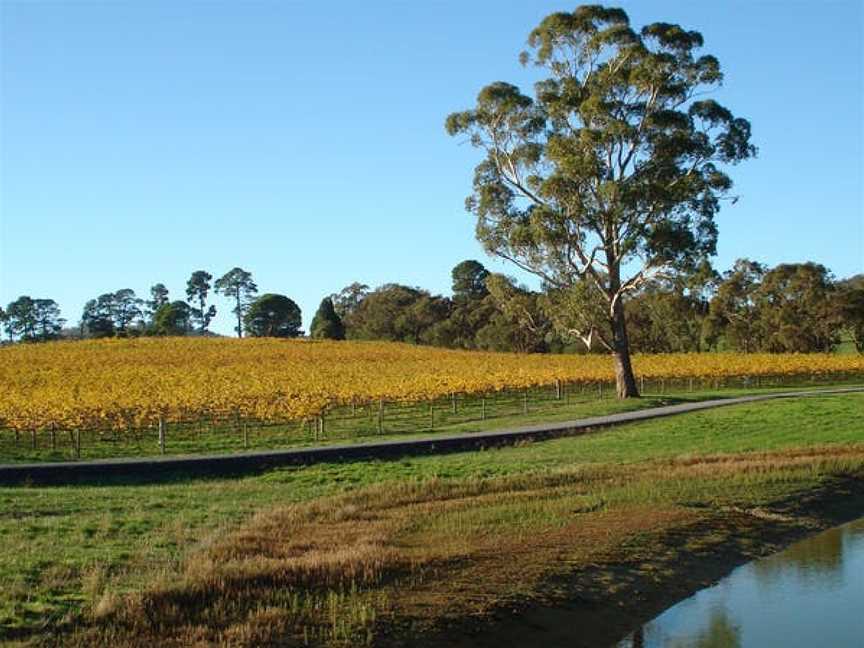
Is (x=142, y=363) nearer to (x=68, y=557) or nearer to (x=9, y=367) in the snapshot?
(x=9, y=367)

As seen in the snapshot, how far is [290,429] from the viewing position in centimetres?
3672

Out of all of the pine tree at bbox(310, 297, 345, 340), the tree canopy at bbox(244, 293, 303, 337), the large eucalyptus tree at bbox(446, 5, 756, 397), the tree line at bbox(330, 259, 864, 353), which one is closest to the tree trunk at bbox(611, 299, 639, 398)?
the large eucalyptus tree at bbox(446, 5, 756, 397)

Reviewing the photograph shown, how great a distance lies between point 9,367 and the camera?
6012 centimetres

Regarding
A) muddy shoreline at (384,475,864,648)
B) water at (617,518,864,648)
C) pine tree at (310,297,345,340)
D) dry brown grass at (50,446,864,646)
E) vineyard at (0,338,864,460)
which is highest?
pine tree at (310,297,345,340)

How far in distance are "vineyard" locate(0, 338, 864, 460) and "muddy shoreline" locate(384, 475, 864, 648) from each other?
18976mm

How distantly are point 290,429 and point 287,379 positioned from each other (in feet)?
50.5

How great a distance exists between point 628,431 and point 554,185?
12.1 meters

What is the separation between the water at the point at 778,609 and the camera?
1255cm

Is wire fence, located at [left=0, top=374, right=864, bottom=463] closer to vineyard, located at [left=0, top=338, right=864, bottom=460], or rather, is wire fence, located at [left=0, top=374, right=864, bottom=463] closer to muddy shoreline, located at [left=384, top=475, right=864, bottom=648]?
vineyard, located at [left=0, top=338, right=864, bottom=460]

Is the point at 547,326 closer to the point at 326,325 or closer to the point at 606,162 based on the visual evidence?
the point at 606,162

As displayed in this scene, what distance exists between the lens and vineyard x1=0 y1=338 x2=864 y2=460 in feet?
118

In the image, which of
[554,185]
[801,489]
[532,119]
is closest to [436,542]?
[801,489]

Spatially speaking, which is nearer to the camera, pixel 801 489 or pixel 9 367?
pixel 801 489

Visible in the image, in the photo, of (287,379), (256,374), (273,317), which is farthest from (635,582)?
(273,317)
